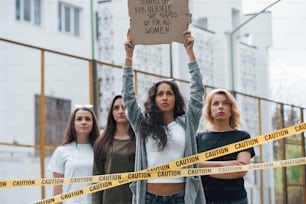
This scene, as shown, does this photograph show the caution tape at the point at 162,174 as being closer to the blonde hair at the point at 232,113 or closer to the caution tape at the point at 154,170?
the caution tape at the point at 154,170

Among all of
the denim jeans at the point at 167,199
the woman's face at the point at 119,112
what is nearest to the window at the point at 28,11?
the woman's face at the point at 119,112

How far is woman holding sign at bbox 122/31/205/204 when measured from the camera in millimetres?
4363

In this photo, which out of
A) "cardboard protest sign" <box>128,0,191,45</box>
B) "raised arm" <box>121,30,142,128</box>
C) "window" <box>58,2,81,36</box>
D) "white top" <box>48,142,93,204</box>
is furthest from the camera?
"window" <box>58,2,81,36</box>

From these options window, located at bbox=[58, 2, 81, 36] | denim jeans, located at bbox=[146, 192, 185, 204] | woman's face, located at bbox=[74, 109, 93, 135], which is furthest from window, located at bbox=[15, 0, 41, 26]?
denim jeans, located at bbox=[146, 192, 185, 204]

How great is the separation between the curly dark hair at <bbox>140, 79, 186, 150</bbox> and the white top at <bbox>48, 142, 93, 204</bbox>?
92 centimetres

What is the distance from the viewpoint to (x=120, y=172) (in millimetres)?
5074

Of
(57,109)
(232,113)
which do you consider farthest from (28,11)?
(232,113)

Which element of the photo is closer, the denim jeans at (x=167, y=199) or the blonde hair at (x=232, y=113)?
the denim jeans at (x=167, y=199)

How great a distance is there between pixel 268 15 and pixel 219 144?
455 inches

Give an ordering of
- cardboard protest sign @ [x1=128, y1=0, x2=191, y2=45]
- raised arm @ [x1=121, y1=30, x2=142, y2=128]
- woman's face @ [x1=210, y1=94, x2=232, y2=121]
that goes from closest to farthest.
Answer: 1. raised arm @ [x1=121, y1=30, x2=142, y2=128]
2. cardboard protest sign @ [x1=128, y1=0, x2=191, y2=45]
3. woman's face @ [x1=210, y1=94, x2=232, y2=121]

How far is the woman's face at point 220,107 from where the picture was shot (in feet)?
16.1

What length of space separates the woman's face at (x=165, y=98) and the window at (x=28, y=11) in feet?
44.6

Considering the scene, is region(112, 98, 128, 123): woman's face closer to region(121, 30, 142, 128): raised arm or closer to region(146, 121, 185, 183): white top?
region(121, 30, 142, 128): raised arm

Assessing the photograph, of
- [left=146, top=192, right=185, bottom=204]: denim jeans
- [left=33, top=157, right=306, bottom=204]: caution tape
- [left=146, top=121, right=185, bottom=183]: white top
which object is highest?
[left=146, top=121, right=185, bottom=183]: white top
